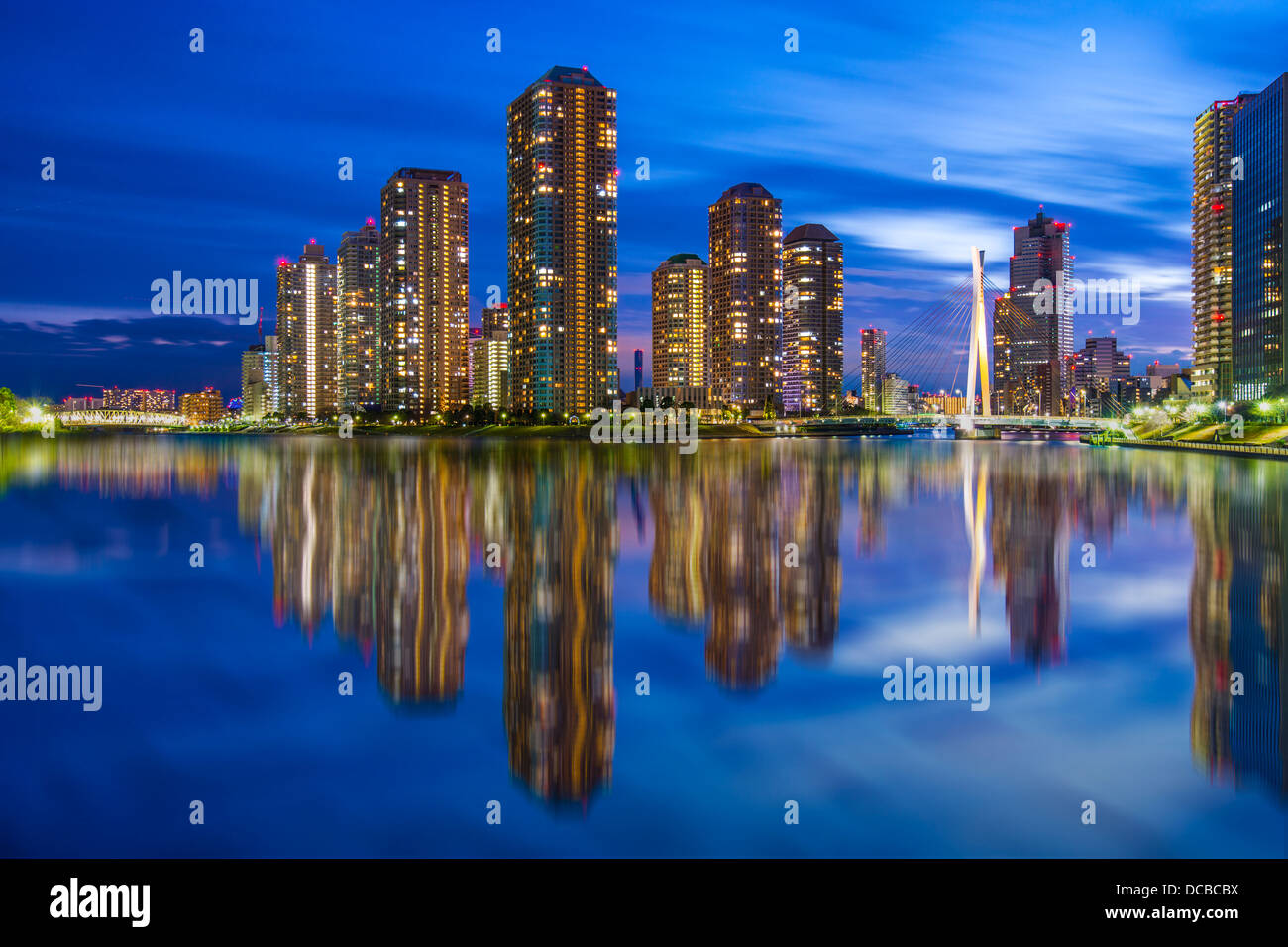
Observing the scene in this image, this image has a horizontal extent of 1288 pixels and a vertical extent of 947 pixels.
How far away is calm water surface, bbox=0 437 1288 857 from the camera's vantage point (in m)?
7.17

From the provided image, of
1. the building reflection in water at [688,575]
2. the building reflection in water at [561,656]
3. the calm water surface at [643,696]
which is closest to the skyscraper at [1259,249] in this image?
the building reflection in water at [688,575]

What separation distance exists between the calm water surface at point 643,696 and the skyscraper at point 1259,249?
19551 cm

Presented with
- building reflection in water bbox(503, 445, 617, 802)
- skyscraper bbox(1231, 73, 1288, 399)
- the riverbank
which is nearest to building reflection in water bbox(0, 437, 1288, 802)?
building reflection in water bbox(503, 445, 617, 802)

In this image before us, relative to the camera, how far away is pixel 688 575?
727 inches

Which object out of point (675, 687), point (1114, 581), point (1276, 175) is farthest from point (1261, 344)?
point (675, 687)

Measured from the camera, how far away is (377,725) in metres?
9.48

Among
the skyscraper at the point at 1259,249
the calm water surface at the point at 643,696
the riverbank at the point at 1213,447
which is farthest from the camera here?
the skyscraper at the point at 1259,249

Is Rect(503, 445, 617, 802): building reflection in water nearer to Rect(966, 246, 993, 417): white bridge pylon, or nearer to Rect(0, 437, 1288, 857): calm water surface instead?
Rect(0, 437, 1288, 857): calm water surface

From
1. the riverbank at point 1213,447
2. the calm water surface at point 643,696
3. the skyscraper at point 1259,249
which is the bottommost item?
the calm water surface at point 643,696

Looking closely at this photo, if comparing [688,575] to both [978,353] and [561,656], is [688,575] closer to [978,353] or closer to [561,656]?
[561,656]

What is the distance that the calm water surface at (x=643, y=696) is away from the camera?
23.5 feet

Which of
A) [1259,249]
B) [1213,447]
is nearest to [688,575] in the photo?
[1213,447]

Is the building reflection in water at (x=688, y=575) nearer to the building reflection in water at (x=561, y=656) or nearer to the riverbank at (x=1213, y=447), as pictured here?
the building reflection in water at (x=561, y=656)

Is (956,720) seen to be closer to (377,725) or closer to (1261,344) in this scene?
(377,725)
